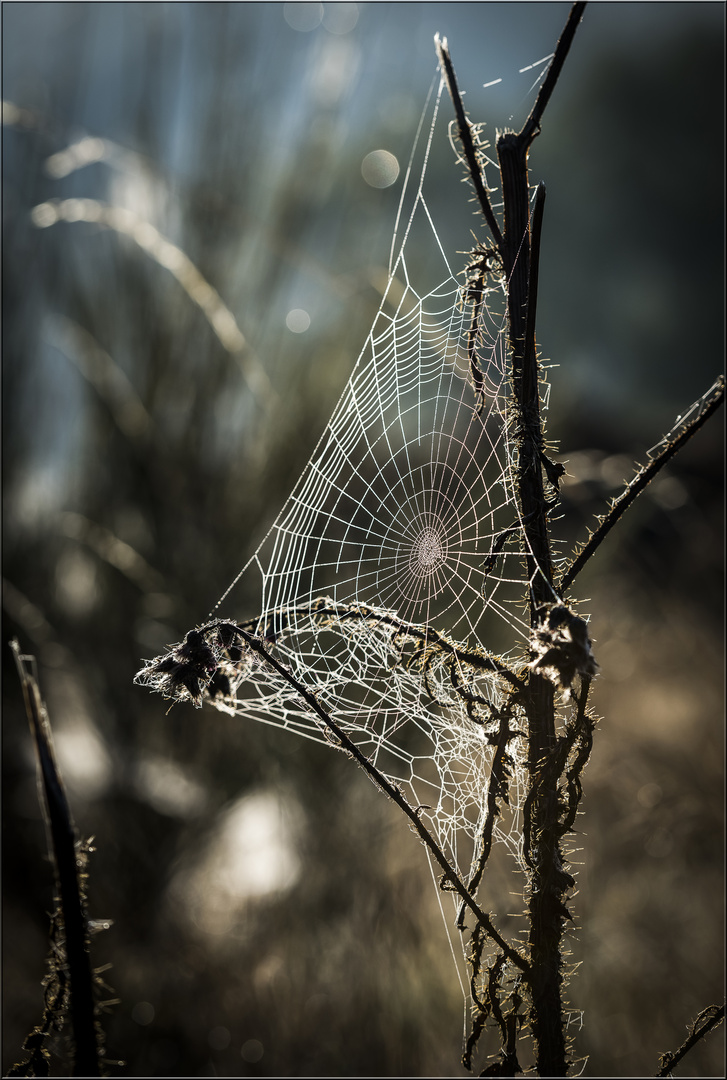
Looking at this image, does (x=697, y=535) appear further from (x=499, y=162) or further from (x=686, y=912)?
(x=499, y=162)

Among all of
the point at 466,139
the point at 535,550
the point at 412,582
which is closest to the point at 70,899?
the point at 535,550

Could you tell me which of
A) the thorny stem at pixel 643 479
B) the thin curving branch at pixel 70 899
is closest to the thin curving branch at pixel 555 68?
the thorny stem at pixel 643 479

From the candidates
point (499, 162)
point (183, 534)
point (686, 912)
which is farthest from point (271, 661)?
point (686, 912)

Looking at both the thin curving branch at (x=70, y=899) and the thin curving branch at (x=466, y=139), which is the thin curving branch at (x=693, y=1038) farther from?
the thin curving branch at (x=466, y=139)

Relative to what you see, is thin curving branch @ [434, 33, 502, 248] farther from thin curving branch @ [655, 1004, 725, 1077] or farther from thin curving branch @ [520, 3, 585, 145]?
thin curving branch @ [655, 1004, 725, 1077]

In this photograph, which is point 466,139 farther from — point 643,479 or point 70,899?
point 70,899

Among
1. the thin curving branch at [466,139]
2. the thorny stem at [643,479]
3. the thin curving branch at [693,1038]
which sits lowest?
the thin curving branch at [693,1038]

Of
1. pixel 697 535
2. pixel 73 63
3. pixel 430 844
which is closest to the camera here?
pixel 430 844

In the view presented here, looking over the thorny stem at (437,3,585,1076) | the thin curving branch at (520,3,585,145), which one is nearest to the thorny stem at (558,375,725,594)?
the thorny stem at (437,3,585,1076)
